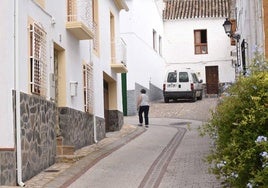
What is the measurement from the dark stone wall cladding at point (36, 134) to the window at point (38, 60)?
0.26m

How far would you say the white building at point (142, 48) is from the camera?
26.5 metres

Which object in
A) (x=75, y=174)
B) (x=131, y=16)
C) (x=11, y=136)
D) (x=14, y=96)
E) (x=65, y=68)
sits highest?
(x=131, y=16)

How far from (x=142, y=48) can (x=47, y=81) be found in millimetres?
17675

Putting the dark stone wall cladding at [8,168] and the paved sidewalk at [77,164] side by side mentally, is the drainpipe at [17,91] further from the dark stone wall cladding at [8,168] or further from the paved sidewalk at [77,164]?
the paved sidewalk at [77,164]

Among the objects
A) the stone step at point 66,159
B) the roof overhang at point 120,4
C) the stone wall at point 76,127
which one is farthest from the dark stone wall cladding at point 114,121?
the stone step at point 66,159

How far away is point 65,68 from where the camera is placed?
12.9m

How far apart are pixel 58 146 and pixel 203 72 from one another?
26.2 meters

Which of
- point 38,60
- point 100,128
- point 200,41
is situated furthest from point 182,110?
point 38,60

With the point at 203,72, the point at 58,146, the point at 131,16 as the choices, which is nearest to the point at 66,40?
the point at 58,146

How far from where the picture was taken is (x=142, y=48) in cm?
2873

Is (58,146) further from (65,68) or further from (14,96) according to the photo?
(14,96)

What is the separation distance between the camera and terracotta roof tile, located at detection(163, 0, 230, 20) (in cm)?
3772

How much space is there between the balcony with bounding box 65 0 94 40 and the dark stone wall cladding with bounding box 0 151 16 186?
4840 mm

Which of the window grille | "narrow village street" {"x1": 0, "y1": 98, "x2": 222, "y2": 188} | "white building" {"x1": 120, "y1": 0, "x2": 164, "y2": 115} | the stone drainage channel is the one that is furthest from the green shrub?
"white building" {"x1": 120, "y1": 0, "x2": 164, "y2": 115}
